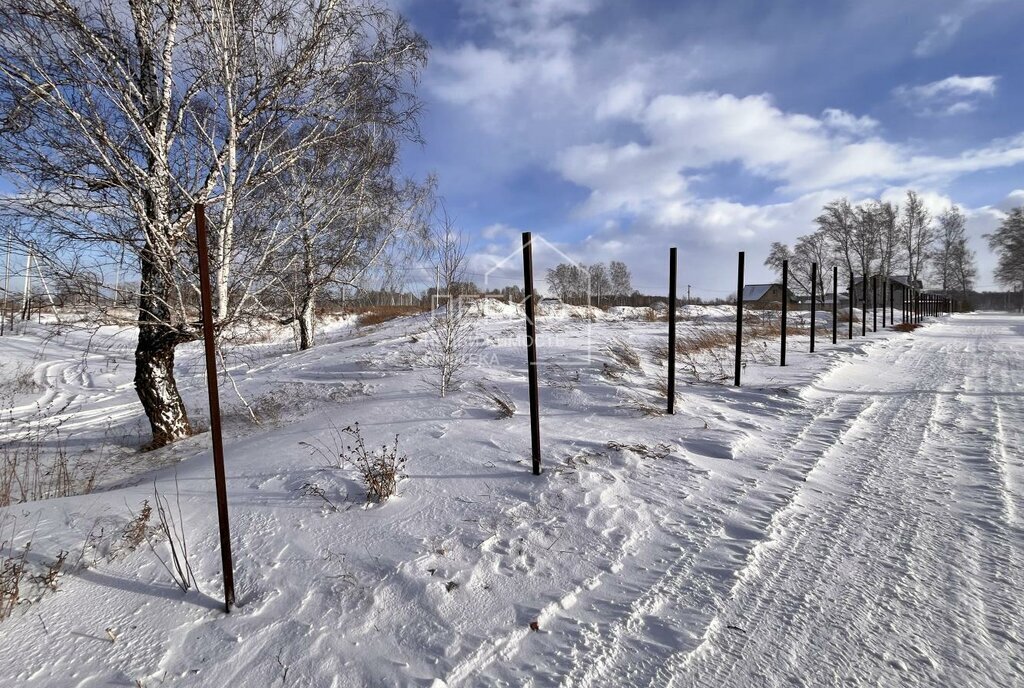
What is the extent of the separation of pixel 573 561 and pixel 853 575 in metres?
1.38

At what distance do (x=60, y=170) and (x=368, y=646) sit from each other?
213 inches

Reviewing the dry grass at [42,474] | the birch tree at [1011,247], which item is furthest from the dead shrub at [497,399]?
the birch tree at [1011,247]

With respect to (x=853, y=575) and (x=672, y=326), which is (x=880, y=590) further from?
Result: (x=672, y=326)

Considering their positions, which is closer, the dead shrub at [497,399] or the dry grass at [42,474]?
the dry grass at [42,474]

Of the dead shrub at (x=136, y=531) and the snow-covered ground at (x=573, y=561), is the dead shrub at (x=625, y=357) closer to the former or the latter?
the snow-covered ground at (x=573, y=561)

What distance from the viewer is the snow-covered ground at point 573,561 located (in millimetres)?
1805

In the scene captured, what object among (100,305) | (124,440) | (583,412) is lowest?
(124,440)

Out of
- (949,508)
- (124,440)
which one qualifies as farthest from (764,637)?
(124,440)

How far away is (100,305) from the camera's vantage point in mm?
4758

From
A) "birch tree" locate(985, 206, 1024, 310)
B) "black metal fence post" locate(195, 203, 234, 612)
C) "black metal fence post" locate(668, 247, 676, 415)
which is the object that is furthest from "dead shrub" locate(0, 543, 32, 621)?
"birch tree" locate(985, 206, 1024, 310)

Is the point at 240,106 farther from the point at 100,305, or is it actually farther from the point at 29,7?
the point at 100,305

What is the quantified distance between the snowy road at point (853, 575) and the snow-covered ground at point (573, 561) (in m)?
0.01

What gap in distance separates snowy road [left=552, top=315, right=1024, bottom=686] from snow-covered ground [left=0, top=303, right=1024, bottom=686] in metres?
0.01

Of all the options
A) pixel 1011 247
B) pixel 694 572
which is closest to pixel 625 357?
pixel 694 572
